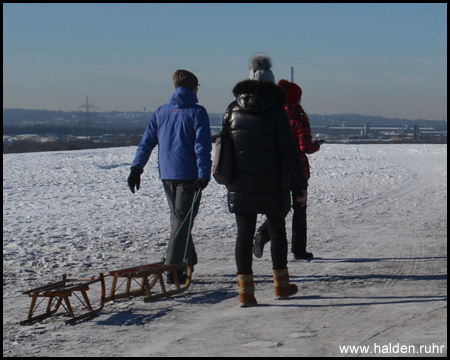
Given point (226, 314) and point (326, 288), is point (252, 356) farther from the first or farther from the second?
point (326, 288)

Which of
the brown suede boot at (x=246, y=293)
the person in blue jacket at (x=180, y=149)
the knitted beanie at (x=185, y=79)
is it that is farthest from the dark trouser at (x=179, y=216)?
the brown suede boot at (x=246, y=293)

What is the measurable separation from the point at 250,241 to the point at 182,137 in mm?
1141

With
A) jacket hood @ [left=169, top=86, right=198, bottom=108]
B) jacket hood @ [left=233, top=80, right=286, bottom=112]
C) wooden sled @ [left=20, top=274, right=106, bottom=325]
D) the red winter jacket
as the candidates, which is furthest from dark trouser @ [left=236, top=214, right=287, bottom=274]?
the red winter jacket

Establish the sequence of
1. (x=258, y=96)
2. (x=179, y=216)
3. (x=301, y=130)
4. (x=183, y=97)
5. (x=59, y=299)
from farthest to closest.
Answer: (x=301, y=130) → (x=179, y=216) → (x=183, y=97) → (x=258, y=96) → (x=59, y=299)

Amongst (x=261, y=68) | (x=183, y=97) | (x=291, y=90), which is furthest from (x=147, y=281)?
(x=291, y=90)

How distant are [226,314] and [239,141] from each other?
121cm

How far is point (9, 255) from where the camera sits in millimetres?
7461

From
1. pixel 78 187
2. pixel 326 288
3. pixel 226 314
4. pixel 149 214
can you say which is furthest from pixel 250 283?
pixel 78 187

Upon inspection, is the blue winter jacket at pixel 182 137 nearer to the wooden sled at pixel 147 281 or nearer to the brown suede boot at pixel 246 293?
the wooden sled at pixel 147 281

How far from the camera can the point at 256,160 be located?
5371mm

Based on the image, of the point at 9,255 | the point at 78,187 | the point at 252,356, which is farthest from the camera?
the point at 78,187

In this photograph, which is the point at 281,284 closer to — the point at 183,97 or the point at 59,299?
the point at 59,299

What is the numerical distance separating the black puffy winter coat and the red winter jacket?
4.75 feet

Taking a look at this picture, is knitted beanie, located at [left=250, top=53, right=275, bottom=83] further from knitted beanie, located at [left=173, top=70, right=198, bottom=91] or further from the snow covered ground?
the snow covered ground
